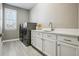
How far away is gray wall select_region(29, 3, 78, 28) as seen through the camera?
1461mm

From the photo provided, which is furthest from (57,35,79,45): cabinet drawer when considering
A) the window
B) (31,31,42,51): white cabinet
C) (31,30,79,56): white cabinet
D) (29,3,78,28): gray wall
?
the window

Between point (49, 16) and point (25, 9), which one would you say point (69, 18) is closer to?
point (49, 16)

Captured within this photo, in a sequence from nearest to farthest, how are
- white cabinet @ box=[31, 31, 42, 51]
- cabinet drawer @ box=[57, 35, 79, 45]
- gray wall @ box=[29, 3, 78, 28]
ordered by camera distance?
cabinet drawer @ box=[57, 35, 79, 45] < gray wall @ box=[29, 3, 78, 28] < white cabinet @ box=[31, 31, 42, 51]

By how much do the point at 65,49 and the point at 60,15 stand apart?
2.57 ft

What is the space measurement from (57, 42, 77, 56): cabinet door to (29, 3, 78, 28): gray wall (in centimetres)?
47

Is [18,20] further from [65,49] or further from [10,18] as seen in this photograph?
[65,49]

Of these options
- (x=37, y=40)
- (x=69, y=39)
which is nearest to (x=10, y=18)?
(x=37, y=40)

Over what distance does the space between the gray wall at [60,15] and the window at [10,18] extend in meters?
0.36

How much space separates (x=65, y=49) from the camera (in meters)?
1.23

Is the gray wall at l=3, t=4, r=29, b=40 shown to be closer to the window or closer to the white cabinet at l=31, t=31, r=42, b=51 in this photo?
the window

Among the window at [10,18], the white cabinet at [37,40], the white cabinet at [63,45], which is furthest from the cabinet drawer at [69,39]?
the window at [10,18]

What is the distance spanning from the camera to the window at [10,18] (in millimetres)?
1575

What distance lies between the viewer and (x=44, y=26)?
2.36 m

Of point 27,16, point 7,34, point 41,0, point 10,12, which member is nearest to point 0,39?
point 7,34
